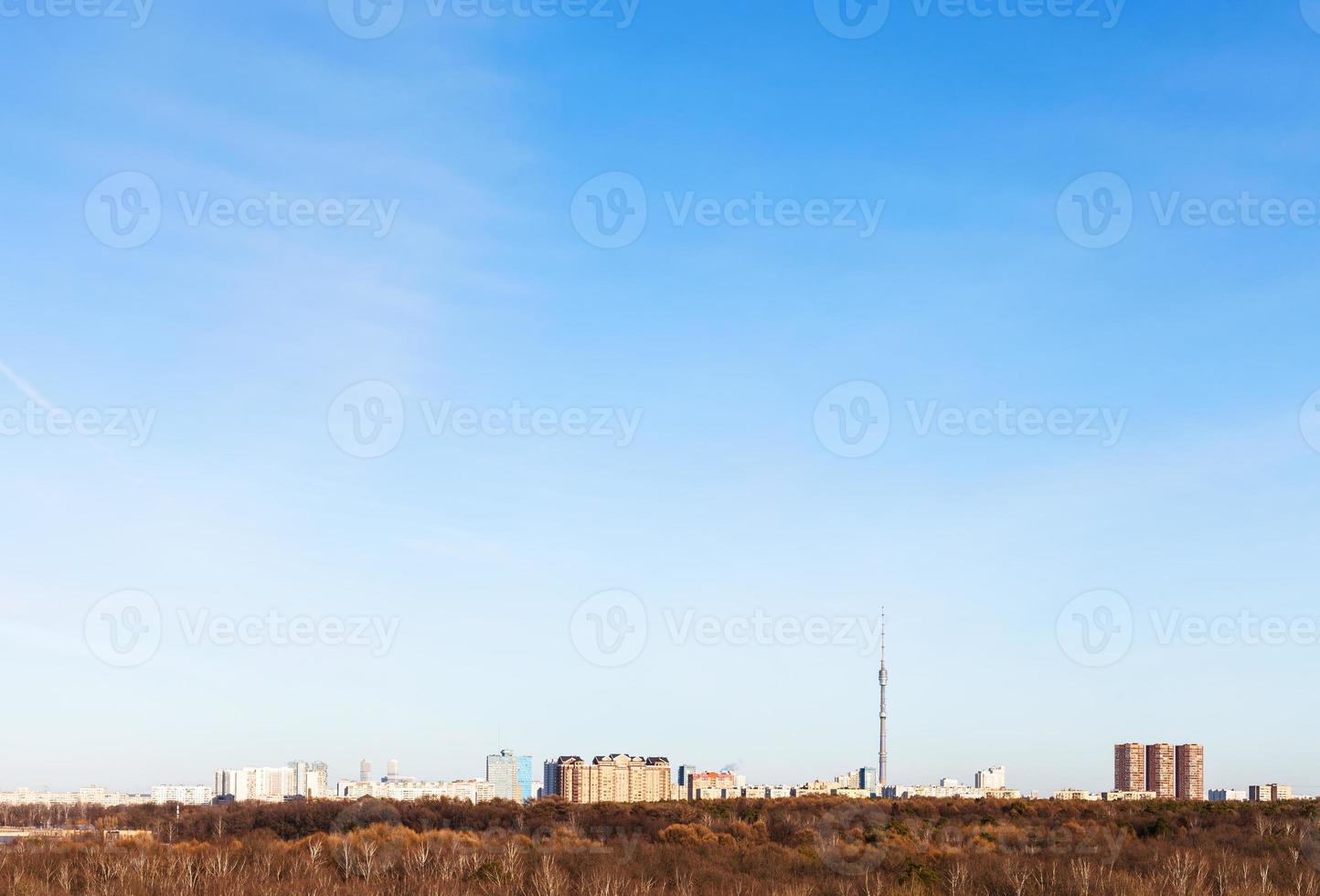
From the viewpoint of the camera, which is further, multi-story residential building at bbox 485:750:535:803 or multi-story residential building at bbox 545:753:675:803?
multi-story residential building at bbox 485:750:535:803

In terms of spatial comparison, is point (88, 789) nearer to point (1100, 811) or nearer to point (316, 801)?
point (316, 801)

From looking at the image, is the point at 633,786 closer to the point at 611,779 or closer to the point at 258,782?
the point at 611,779

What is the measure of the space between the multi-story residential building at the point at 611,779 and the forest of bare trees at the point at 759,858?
47738mm

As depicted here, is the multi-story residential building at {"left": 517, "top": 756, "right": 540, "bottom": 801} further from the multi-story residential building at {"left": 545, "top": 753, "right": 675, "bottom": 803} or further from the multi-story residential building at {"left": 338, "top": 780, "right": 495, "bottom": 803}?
the multi-story residential building at {"left": 545, "top": 753, "right": 675, "bottom": 803}

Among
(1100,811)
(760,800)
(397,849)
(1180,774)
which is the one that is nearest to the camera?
(397,849)

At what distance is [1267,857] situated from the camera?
30.8 metres

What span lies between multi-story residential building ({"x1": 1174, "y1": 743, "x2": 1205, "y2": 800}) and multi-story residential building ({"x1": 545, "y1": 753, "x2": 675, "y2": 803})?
1892 inches

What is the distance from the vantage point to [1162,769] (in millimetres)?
110625

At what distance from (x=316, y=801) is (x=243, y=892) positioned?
151ft

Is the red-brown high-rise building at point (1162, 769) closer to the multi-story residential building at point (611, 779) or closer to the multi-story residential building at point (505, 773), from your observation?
the multi-story residential building at point (611, 779)

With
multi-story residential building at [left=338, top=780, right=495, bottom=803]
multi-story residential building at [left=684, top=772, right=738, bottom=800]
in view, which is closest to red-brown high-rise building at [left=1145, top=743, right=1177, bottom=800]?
multi-story residential building at [left=684, top=772, right=738, bottom=800]

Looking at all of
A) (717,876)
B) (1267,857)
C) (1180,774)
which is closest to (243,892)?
(717,876)

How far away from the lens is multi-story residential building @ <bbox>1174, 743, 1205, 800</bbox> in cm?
10938

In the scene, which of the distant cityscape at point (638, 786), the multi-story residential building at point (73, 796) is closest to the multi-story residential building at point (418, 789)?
the distant cityscape at point (638, 786)
